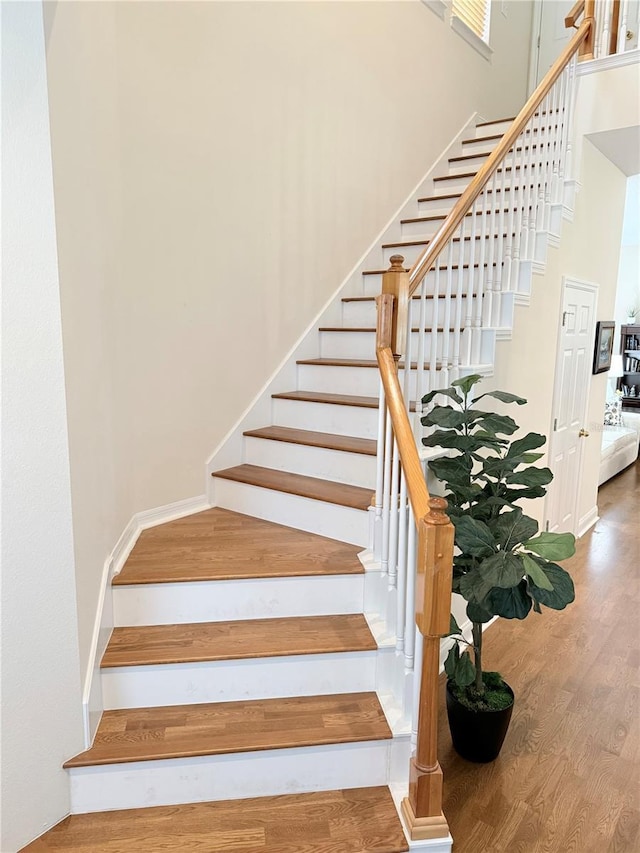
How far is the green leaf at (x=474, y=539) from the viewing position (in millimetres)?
2041

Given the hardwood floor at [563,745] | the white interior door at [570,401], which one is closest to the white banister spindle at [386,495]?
the hardwood floor at [563,745]

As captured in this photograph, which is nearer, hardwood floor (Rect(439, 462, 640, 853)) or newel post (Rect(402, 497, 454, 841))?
newel post (Rect(402, 497, 454, 841))

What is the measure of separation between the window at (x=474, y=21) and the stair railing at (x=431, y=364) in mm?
1394

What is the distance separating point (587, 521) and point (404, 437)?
12.5 feet

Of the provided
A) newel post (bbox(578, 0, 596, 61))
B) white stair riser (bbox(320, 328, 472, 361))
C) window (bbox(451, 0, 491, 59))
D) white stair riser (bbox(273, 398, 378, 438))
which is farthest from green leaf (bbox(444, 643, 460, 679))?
window (bbox(451, 0, 491, 59))

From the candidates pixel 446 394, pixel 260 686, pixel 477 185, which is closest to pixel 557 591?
pixel 446 394

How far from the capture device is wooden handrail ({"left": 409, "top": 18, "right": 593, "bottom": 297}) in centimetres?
246

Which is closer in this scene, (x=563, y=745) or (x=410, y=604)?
(x=410, y=604)

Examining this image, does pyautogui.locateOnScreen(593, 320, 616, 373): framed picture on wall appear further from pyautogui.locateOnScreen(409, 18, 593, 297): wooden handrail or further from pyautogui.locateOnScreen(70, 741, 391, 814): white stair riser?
pyautogui.locateOnScreen(70, 741, 391, 814): white stair riser

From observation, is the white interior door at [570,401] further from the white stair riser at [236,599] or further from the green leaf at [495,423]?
the white stair riser at [236,599]

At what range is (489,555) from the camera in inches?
81.0

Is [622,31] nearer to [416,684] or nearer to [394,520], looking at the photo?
[394,520]

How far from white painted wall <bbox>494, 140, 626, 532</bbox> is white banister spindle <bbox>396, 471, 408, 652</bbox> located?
1.52 meters

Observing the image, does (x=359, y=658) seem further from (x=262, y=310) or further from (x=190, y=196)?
(x=190, y=196)
